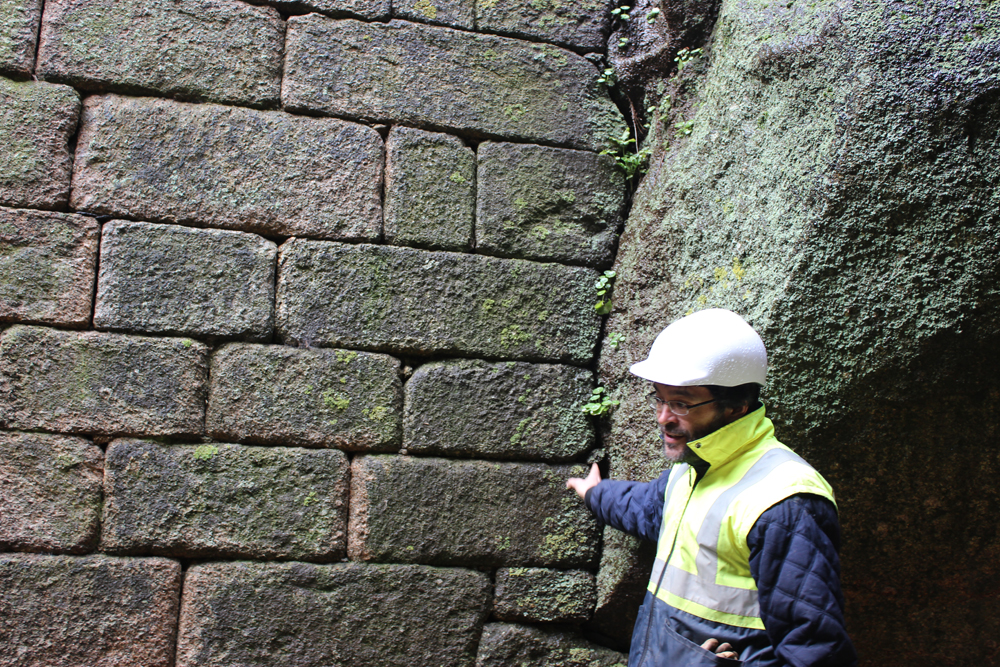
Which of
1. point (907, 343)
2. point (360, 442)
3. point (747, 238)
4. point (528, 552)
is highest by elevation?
point (747, 238)

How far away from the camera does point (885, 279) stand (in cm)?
194

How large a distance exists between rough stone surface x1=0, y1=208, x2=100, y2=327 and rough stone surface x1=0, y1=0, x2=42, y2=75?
561 millimetres

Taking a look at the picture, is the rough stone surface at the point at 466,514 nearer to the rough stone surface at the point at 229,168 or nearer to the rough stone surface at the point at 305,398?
the rough stone surface at the point at 305,398

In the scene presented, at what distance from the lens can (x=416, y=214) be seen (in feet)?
8.81

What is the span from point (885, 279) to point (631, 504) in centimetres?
105

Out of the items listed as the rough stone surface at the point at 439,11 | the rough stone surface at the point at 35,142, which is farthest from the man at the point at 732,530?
the rough stone surface at the point at 35,142

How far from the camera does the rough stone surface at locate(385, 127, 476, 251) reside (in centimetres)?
268

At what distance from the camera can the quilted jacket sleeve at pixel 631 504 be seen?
7.30 ft

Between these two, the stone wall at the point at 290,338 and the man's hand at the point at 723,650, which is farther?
the stone wall at the point at 290,338

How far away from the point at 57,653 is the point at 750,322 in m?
2.52

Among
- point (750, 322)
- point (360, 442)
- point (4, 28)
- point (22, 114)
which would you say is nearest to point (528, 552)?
point (360, 442)

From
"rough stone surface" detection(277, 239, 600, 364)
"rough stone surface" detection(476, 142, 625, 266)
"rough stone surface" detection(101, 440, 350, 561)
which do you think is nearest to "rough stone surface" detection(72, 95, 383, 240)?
"rough stone surface" detection(277, 239, 600, 364)

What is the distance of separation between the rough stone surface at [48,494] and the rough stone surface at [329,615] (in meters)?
0.42

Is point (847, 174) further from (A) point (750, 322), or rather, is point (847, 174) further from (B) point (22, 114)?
(B) point (22, 114)
